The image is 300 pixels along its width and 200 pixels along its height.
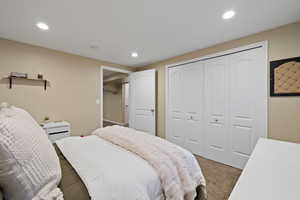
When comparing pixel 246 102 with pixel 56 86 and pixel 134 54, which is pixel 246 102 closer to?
pixel 134 54

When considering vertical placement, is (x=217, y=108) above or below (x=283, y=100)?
below

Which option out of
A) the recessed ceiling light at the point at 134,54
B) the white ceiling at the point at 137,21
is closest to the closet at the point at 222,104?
the white ceiling at the point at 137,21

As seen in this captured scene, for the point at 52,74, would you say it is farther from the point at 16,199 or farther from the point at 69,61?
the point at 16,199

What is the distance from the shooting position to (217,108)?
2.56 meters

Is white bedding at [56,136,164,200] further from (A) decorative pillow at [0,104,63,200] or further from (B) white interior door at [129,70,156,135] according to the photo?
(B) white interior door at [129,70,156,135]

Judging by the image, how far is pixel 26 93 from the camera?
248 cm

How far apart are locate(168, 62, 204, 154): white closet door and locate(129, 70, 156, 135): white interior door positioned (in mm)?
528

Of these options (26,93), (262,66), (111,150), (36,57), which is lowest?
(111,150)

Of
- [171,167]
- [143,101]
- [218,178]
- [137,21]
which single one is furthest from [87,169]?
[143,101]

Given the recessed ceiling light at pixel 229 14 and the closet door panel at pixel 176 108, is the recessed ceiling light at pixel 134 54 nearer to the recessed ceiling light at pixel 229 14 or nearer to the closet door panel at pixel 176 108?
the closet door panel at pixel 176 108

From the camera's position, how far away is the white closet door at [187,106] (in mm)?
2824

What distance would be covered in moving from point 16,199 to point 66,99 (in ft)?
8.70

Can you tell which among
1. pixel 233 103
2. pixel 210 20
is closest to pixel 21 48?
pixel 210 20

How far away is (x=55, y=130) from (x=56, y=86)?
3.12 ft
